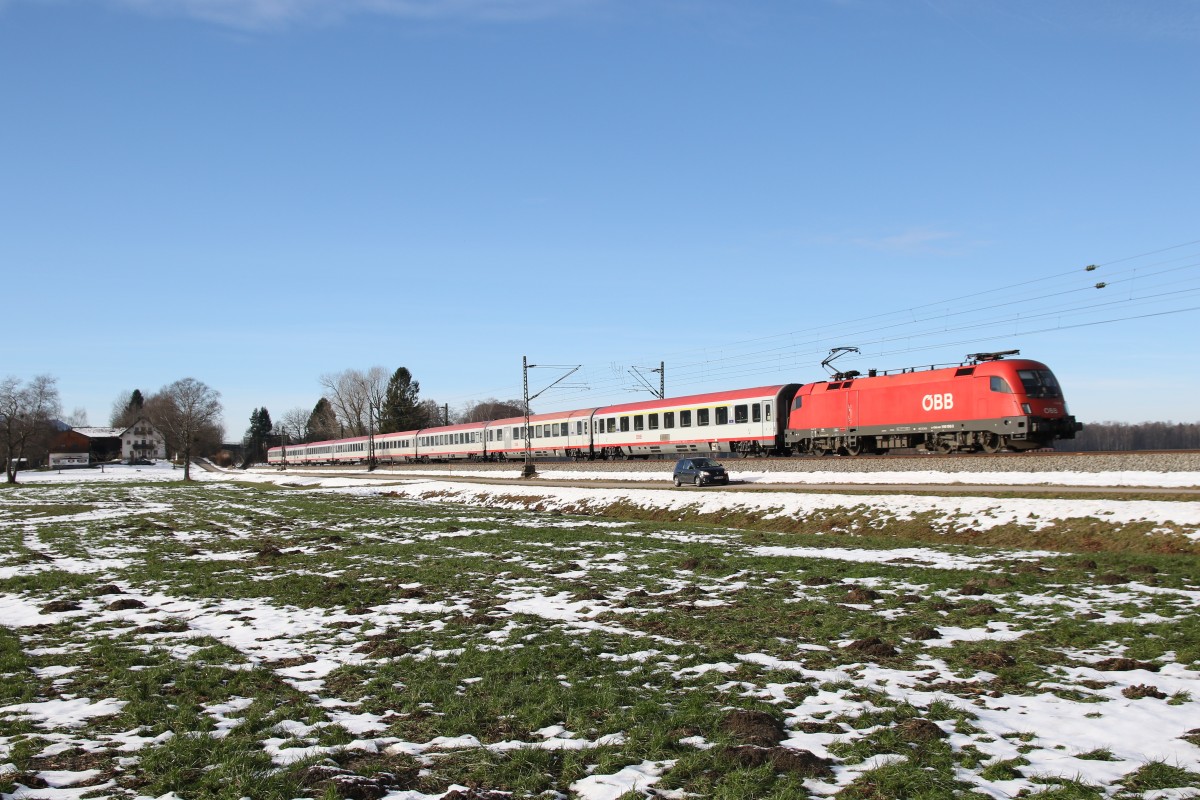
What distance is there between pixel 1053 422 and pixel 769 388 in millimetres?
15595

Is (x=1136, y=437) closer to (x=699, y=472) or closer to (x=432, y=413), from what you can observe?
(x=699, y=472)

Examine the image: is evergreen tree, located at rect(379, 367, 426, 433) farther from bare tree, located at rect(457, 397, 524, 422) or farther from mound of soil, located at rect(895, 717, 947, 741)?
mound of soil, located at rect(895, 717, 947, 741)

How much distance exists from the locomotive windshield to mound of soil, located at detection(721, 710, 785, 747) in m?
29.5

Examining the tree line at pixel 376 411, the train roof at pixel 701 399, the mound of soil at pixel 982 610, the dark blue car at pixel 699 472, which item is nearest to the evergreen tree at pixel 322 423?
the tree line at pixel 376 411

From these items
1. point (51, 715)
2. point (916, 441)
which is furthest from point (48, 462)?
point (51, 715)

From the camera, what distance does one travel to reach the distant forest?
65.1m

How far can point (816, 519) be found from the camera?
25.0 metres

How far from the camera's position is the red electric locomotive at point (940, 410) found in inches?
1272

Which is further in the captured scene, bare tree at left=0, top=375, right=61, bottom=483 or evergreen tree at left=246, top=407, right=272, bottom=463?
evergreen tree at left=246, top=407, right=272, bottom=463

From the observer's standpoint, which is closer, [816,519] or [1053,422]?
[816,519]

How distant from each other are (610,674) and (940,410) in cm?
3026

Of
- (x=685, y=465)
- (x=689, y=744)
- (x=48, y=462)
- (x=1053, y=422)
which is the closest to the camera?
(x=689, y=744)

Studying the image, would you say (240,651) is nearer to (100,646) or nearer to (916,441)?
(100,646)

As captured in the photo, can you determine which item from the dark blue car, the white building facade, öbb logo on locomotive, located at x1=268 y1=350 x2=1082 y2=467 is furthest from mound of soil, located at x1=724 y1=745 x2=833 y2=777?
the white building facade
